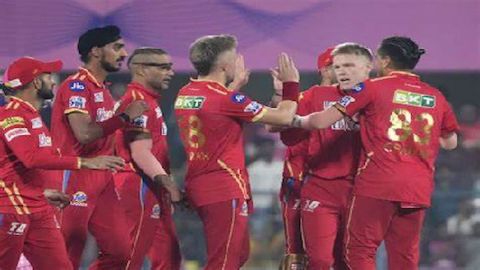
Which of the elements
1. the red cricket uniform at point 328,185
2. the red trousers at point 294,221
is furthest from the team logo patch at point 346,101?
the red trousers at point 294,221

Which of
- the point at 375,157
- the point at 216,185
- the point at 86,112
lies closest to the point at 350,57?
the point at 375,157

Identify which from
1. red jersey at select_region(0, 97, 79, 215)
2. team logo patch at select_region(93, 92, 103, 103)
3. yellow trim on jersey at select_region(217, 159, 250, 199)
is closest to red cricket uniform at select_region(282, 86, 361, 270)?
yellow trim on jersey at select_region(217, 159, 250, 199)

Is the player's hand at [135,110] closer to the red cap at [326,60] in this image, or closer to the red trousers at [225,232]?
the red trousers at [225,232]

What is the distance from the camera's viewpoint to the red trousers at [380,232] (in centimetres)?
820

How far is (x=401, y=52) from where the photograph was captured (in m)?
8.27

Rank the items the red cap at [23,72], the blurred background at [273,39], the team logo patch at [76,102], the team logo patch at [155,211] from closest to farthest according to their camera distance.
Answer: the red cap at [23,72], the team logo patch at [76,102], the team logo patch at [155,211], the blurred background at [273,39]

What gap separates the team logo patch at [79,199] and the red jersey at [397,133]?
186cm

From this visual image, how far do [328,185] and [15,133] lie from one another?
2.23 m

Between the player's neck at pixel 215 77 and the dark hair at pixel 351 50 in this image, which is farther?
the dark hair at pixel 351 50

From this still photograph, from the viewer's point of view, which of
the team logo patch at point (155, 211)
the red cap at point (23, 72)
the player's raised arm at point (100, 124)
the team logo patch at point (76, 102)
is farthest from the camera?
the team logo patch at point (155, 211)

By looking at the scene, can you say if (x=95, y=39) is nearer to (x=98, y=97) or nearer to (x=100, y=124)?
(x=98, y=97)

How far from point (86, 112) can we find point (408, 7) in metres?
5.05

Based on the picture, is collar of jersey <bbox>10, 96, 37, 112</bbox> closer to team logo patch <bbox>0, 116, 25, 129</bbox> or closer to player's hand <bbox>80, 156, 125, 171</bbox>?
team logo patch <bbox>0, 116, 25, 129</bbox>

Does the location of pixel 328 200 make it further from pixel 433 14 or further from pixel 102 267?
pixel 433 14
